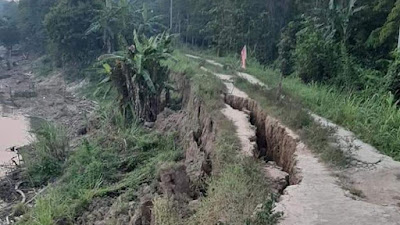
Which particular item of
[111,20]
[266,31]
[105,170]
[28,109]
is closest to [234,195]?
[105,170]

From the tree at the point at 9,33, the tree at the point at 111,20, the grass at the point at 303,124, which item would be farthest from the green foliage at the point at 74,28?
the grass at the point at 303,124

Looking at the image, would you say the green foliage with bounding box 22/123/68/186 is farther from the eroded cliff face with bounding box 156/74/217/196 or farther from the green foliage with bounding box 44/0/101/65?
the green foliage with bounding box 44/0/101/65

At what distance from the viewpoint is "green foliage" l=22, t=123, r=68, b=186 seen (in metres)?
13.2

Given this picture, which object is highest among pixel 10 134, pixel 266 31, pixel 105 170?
pixel 266 31

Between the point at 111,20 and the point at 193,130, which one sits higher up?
the point at 111,20

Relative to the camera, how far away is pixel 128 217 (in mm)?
8648

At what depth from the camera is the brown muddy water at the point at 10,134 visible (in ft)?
54.1

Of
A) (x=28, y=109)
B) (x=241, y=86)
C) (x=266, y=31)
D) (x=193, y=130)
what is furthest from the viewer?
(x=28, y=109)

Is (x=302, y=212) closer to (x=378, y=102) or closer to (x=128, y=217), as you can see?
(x=128, y=217)

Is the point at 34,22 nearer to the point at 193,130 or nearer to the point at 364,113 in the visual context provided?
the point at 193,130

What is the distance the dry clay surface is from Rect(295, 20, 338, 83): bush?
7.95 m

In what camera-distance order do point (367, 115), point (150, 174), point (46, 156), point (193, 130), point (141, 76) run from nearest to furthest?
1. point (367, 115)
2. point (150, 174)
3. point (193, 130)
4. point (46, 156)
5. point (141, 76)

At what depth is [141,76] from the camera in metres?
15.5

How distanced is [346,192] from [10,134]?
60.7 feet
